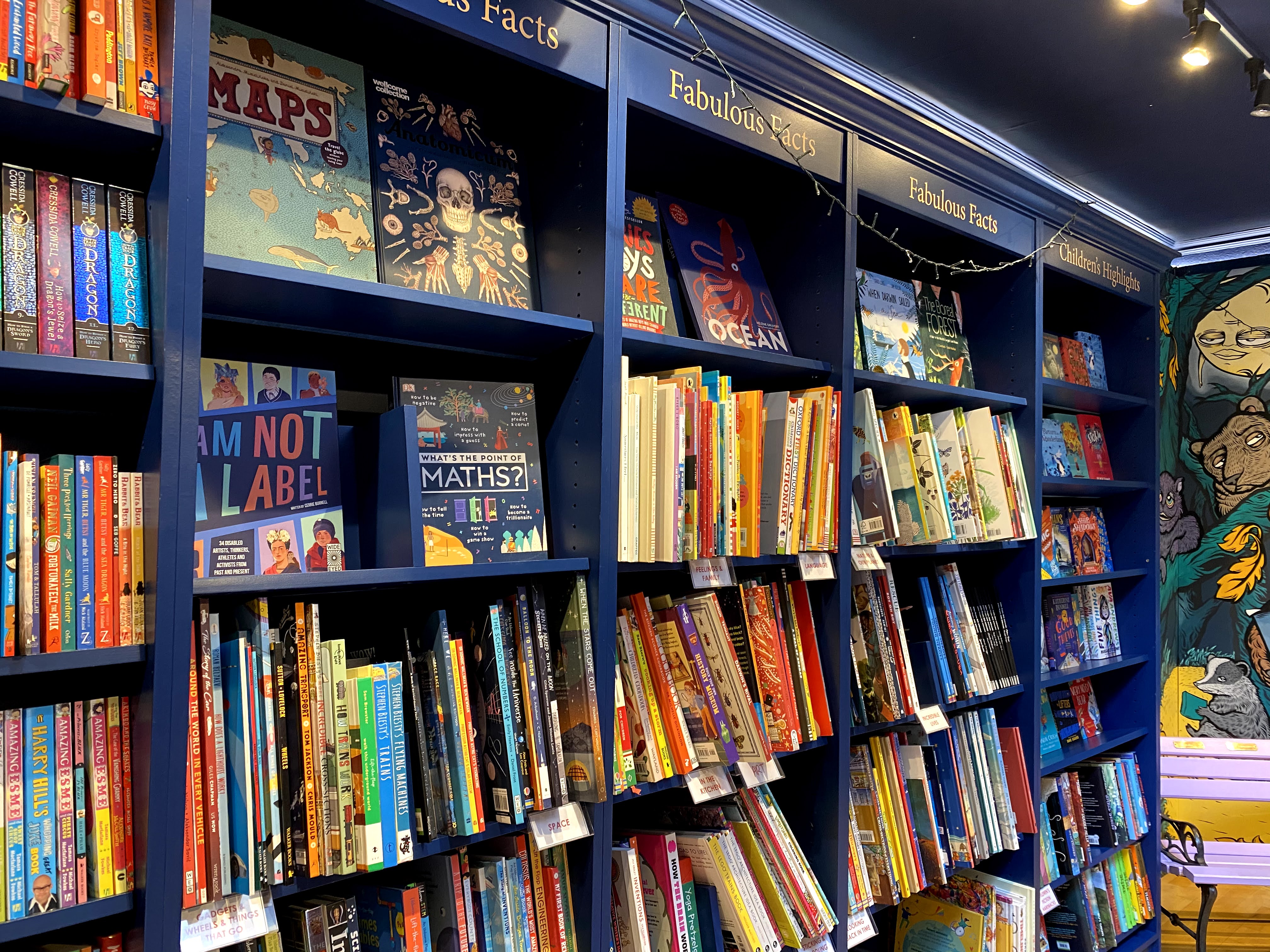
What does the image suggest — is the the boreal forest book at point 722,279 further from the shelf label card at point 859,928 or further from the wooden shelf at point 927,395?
the shelf label card at point 859,928

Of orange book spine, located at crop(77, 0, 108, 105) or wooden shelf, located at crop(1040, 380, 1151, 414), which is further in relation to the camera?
wooden shelf, located at crop(1040, 380, 1151, 414)

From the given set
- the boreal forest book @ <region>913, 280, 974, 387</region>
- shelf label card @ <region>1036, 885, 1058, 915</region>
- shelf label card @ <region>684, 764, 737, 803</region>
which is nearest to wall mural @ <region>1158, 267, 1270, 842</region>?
shelf label card @ <region>1036, 885, 1058, 915</region>

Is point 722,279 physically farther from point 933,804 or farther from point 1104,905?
point 1104,905

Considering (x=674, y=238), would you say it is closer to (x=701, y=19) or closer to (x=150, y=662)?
(x=701, y=19)

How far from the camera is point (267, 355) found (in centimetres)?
153

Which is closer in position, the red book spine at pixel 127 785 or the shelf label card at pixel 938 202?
the red book spine at pixel 127 785

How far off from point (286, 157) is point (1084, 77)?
195 centimetres

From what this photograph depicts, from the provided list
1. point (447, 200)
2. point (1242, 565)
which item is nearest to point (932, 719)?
point (447, 200)

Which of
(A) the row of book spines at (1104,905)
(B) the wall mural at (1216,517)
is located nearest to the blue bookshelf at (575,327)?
(A) the row of book spines at (1104,905)

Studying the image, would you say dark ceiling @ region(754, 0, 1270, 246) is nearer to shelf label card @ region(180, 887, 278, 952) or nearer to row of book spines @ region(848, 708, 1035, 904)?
row of book spines @ region(848, 708, 1035, 904)

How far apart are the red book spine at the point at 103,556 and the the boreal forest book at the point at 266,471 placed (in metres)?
0.17

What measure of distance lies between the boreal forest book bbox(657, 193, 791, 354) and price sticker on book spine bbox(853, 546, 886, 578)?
471mm

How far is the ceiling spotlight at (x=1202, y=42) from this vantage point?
1790mm

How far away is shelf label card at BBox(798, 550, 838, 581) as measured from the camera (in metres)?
1.94
